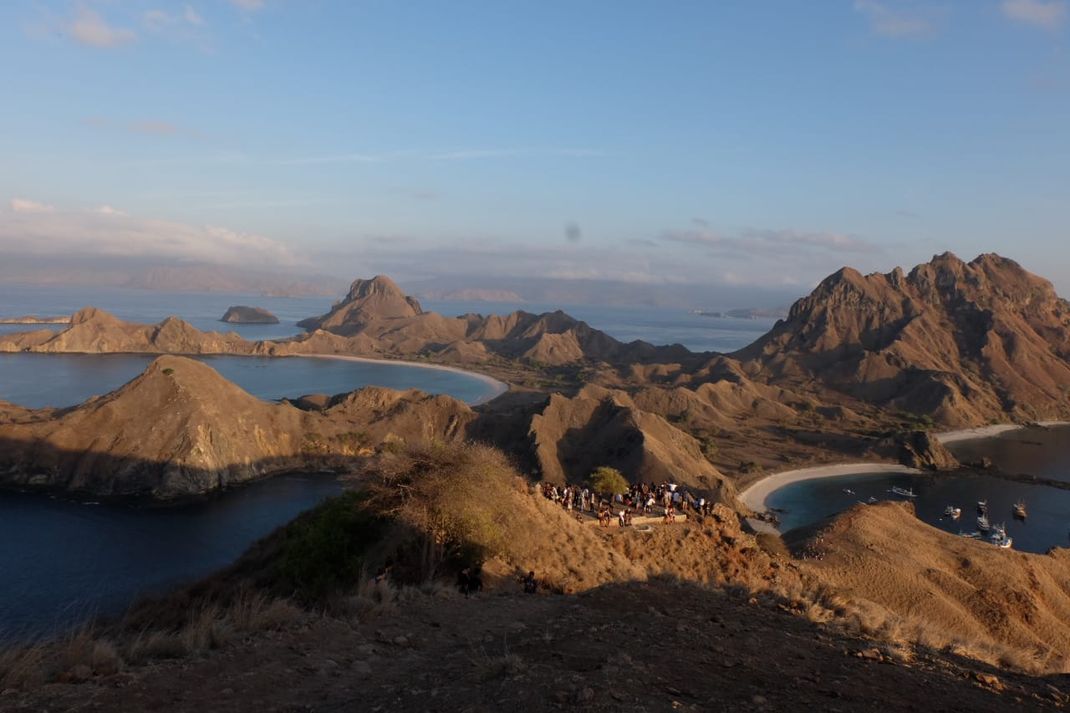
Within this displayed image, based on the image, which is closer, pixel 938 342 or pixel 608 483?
pixel 608 483

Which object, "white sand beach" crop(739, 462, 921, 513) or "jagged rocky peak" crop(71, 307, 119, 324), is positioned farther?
"jagged rocky peak" crop(71, 307, 119, 324)

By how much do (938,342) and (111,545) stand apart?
147 m

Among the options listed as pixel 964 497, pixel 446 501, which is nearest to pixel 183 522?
pixel 446 501

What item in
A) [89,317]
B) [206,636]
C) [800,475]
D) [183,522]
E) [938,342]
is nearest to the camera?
[206,636]

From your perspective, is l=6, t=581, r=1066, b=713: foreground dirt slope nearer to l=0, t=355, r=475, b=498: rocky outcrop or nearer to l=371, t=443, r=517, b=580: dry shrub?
l=371, t=443, r=517, b=580: dry shrub

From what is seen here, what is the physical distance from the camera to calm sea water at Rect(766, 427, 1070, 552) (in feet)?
189

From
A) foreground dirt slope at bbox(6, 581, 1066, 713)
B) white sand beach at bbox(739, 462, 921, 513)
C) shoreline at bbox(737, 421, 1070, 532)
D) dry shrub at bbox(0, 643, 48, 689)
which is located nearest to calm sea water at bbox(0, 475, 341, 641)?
dry shrub at bbox(0, 643, 48, 689)

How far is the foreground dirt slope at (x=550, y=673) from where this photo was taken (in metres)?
7.33

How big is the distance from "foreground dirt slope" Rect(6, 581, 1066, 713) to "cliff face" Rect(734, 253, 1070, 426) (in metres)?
111

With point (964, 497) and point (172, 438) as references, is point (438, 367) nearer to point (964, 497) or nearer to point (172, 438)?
point (172, 438)

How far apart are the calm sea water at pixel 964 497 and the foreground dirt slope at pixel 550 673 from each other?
1840 inches

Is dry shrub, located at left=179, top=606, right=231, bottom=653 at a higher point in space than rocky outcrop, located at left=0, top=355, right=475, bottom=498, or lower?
higher

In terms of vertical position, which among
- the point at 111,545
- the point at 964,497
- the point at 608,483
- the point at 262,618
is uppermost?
the point at 262,618

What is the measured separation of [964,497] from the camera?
Result: 67.6m
